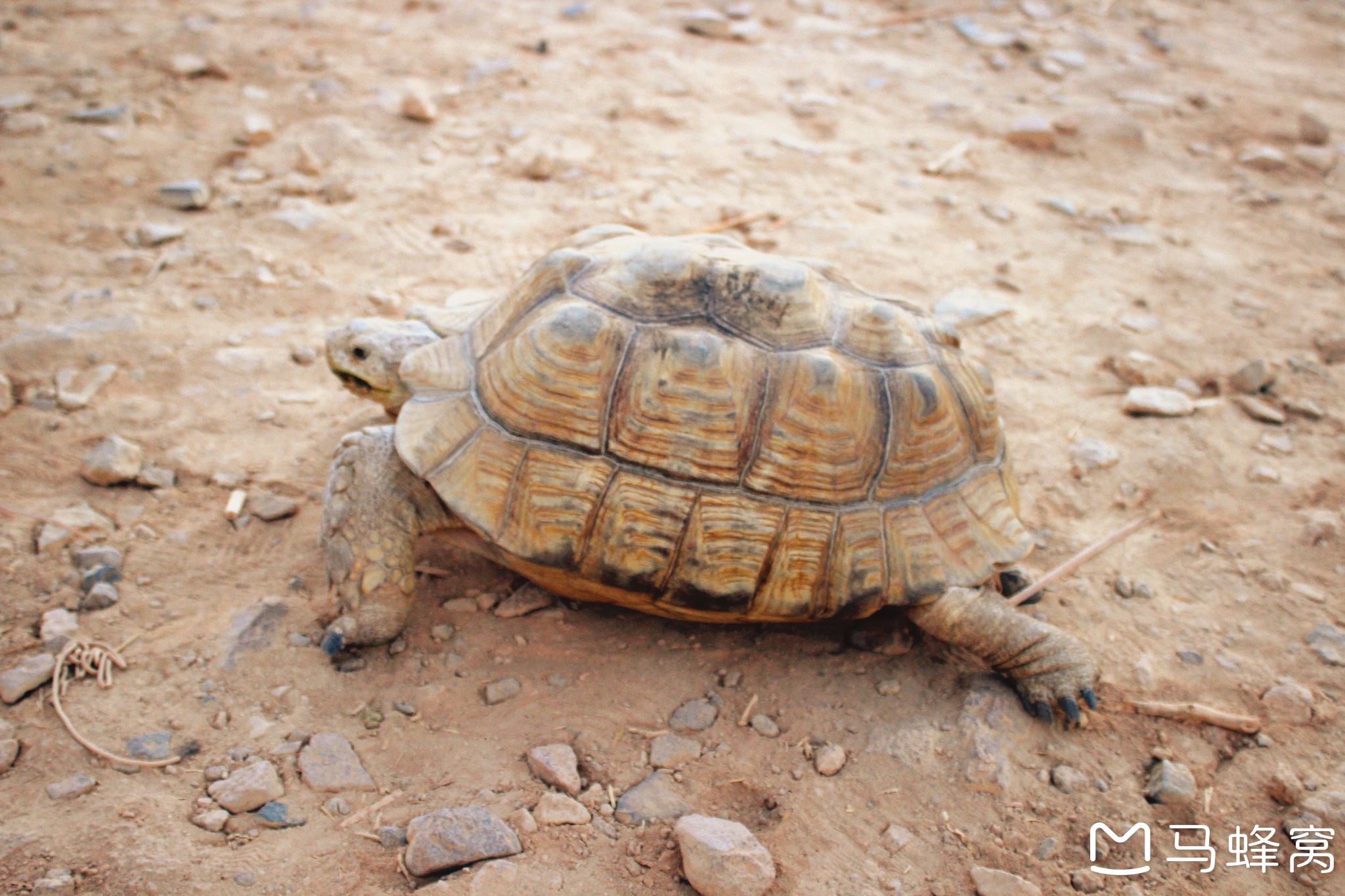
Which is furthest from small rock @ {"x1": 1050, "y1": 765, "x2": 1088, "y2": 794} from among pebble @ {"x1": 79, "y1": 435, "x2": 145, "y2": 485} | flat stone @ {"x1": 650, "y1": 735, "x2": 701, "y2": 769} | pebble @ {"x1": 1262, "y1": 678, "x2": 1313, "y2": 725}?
pebble @ {"x1": 79, "y1": 435, "x2": 145, "y2": 485}

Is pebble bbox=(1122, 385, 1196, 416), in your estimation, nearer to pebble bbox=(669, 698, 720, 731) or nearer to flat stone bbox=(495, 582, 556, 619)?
pebble bbox=(669, 698, 720, 731)

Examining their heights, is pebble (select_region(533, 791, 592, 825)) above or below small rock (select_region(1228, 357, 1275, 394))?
below

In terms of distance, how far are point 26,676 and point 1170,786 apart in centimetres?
318

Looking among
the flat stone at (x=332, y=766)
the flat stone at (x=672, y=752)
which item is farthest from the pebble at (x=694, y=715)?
the flat stone at (x=332, y=766)

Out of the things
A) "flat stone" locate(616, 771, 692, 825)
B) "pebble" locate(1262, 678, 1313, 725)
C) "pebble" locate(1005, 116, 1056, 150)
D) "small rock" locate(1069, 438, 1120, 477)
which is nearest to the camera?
"flat stone" locate(616, 771, 692, 825)

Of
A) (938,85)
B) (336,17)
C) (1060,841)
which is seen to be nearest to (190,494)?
(1060,841)

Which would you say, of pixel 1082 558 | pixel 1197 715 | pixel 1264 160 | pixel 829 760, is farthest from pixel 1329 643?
pixel 1264 160

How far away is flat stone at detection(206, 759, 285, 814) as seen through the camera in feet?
7.34

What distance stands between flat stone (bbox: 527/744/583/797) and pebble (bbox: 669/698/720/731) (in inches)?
12.6

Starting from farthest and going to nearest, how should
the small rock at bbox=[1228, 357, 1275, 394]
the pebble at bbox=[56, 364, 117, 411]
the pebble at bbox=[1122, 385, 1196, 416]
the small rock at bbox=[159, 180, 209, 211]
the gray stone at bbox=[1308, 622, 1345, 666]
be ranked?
the small rock at bbox=[159, 180, 209, 211] < the small rock at bbox=[1228, 357, 1275, 394] < the pebble at bbox=[1122, 385, 1196, 416] < the pebble at bbox=[56, 364, 117, 411] < the gray stone at bbox=[1308, 622, 1345, 666]

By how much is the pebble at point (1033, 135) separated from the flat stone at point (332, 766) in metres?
5.80

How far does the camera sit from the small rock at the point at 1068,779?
8.24 ft

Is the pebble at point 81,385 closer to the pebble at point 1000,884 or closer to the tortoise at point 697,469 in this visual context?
the tortoise at point 697,469

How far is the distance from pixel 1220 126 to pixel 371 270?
6221 millimetres
